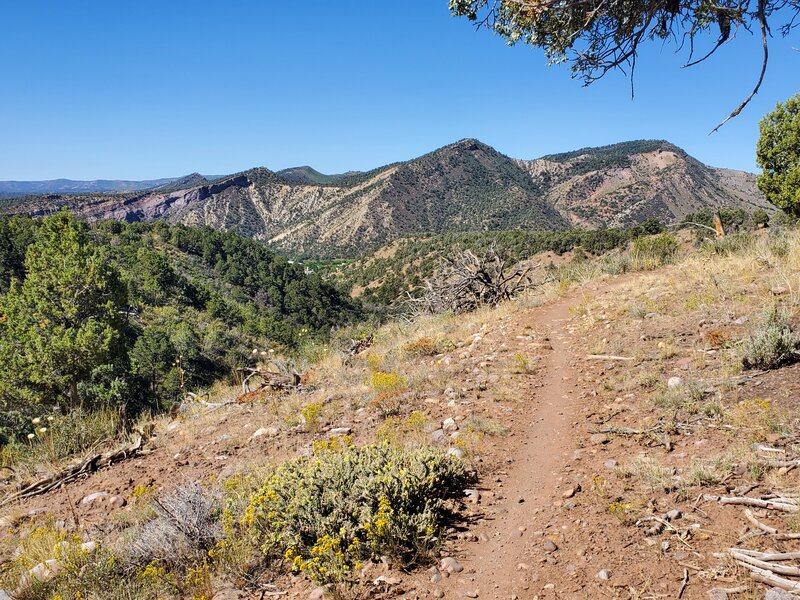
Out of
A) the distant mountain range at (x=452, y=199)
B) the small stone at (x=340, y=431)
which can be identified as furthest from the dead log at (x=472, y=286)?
the distant mountain range at (x=452, y=199)

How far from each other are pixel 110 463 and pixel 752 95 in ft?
25.1

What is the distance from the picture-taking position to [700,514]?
290 cm

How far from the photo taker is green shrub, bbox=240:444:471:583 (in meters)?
3.10

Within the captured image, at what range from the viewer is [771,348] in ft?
14.6

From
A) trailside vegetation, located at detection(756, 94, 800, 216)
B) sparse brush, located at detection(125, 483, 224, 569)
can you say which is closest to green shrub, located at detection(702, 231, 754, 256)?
sparse brush, located at detection(125, 483, 224, 569)

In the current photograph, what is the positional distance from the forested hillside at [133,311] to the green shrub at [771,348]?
7.95 m

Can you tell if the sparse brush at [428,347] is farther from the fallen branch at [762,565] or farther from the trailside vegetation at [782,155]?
the trailside vegetation at [782,155]

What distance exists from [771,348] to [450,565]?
386 cm

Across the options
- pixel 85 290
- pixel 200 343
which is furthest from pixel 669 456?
pixel 200 343

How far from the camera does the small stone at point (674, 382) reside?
467 centimetres

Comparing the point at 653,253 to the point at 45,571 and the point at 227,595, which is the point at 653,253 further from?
the point at 45,571

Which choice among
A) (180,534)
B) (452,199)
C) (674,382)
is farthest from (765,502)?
(452,199)

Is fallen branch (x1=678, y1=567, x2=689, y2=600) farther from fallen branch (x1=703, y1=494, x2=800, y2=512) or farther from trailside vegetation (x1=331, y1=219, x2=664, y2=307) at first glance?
trailside vegetation (x1=331, y1=219, x2=664, y2=307)

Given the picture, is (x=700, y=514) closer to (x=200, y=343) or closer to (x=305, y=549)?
(x=305, y=549)
